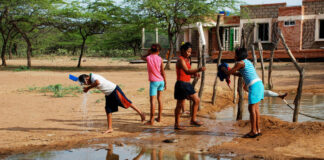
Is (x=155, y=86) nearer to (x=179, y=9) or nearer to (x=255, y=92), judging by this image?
(x=255, y=92)

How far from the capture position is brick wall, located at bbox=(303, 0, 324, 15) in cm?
2467

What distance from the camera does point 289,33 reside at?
25500 millimetres

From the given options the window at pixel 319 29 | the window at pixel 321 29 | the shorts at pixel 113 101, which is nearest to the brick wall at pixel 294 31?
the window at pixel 319 29

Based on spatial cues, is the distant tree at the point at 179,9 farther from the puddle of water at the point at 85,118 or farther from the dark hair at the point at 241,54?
the dark hair at the point at 241,54

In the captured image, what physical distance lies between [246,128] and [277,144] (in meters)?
1.26

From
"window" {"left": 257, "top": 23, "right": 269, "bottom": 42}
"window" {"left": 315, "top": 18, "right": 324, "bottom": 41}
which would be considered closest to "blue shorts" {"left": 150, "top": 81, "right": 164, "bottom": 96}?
"window" {"left": 315, "top": 18, "right": 324, "bottom": 41}

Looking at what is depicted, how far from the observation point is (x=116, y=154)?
4961 mm

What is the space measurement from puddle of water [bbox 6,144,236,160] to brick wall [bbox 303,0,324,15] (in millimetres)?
23346

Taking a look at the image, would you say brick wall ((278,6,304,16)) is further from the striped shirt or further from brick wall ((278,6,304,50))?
the striped shirt

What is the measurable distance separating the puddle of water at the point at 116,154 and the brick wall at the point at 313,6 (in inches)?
919

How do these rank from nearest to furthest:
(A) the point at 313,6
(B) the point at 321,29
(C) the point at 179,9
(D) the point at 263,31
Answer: (C) the point at 179,9, (A) the point at 313,6, (B) the point at 321,29, (D) the point at 263,31

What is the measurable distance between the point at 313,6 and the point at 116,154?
24.0 metres

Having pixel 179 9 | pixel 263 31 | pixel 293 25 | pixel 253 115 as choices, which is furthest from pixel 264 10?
pixel 253 115

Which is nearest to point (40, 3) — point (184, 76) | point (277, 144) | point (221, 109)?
point (221, 109)
